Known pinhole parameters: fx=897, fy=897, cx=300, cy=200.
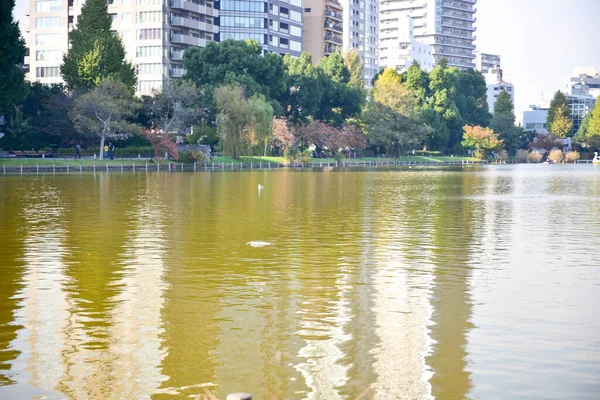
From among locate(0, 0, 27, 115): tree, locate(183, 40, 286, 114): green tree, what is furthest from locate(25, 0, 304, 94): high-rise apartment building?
locate(0, 0, 27, 115): tree

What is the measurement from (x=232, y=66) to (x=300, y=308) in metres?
99.8

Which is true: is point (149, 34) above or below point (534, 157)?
above

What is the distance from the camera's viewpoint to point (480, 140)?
173 m

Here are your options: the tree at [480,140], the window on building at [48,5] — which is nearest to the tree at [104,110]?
the window on building at [48,5]

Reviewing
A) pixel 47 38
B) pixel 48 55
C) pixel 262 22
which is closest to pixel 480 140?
pixel 262 22

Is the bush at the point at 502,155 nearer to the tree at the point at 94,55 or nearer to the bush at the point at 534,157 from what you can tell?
the bush at the point at 534,157

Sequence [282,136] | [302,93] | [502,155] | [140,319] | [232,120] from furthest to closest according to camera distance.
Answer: [502,155] < [302,93] < [282,136] < [232,120] < [140,319]

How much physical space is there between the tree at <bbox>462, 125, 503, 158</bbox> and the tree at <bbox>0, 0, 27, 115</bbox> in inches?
4030

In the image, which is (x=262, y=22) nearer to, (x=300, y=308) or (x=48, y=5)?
(x=48, y=5)

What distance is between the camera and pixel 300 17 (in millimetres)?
189875

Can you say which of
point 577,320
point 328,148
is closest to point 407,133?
point 328,148

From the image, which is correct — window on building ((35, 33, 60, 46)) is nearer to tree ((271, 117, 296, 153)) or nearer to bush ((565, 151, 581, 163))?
tree ((271, 117, 296, 153))

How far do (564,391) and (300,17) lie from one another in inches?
7232

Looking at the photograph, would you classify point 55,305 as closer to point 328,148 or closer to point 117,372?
point 117,372
